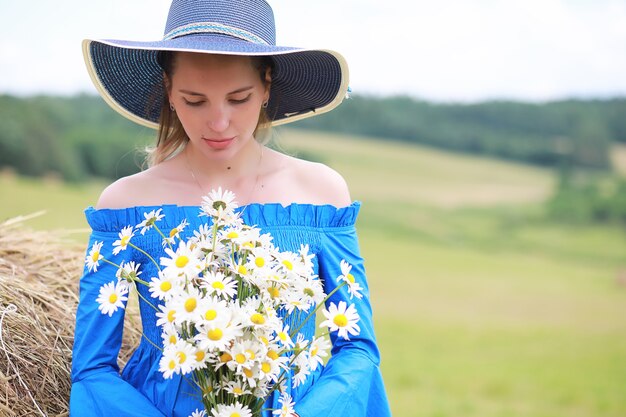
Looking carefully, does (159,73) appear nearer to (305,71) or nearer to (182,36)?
(182,36)

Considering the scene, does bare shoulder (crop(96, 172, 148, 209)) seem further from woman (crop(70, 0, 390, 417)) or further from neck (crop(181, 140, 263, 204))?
neck (crop(181, 140, 263, 204))

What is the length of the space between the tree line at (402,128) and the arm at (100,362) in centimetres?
1890

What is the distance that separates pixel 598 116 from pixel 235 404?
2485 centimetres

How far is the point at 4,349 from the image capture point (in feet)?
7.50

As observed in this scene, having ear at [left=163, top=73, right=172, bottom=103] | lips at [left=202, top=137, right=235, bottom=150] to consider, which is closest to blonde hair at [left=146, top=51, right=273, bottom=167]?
ear at [left=163, top=73, right=172, bottom=103]

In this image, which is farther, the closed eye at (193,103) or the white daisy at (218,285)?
the closed eye at (193,103)

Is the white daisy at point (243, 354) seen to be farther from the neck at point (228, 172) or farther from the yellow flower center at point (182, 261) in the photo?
the neck at point (228, 172)

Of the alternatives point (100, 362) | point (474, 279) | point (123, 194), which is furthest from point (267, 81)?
point (474, 279)

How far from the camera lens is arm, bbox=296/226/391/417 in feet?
6.63

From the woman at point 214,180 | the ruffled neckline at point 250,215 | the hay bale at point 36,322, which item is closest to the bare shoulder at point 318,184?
the woman at point 214,180

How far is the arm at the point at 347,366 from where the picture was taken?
2.02 m

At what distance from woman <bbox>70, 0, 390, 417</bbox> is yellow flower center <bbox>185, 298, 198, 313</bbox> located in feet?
1.84

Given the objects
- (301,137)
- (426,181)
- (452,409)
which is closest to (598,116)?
(426,181)

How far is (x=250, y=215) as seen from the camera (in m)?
2.20
